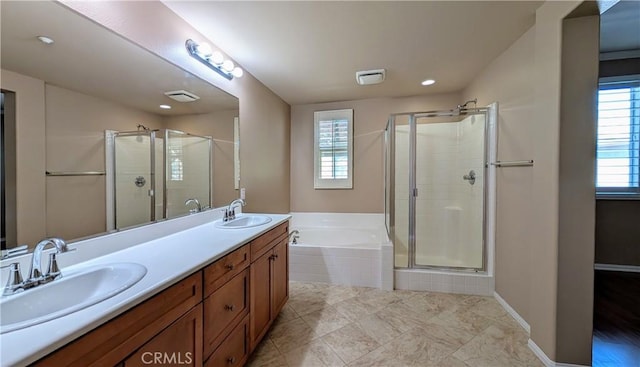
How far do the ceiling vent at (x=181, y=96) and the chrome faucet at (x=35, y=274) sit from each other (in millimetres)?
1177

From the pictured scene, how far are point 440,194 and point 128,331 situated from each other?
3157mm

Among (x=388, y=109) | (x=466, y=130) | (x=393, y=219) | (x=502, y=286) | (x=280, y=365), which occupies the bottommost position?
(x=280, y=365)

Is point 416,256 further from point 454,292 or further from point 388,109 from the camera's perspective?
point 388,109

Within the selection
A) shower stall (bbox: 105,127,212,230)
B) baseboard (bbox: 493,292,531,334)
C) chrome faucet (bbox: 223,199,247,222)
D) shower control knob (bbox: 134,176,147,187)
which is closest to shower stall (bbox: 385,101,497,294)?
baseboard (bbox: 493,292,531,334)

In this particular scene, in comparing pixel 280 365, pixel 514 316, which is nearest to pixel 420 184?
pixel 514 316

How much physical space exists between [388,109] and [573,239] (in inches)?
106

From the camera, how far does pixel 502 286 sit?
7.72 ft

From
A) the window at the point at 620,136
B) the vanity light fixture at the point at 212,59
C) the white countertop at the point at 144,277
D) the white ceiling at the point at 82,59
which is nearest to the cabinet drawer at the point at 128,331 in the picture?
the white countertop at the point at 144,277

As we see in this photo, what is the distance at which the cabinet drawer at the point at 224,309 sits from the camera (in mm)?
1176

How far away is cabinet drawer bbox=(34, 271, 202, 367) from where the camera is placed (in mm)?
629

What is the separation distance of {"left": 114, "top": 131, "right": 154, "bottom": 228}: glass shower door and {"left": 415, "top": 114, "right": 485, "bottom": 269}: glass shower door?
2652mm

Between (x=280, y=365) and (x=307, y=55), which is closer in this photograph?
(x=280, y=365)

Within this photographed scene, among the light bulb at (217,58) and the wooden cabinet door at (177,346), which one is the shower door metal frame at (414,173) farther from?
the wooden cabinet door at (177,346)

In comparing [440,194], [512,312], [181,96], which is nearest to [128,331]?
[181,96]
